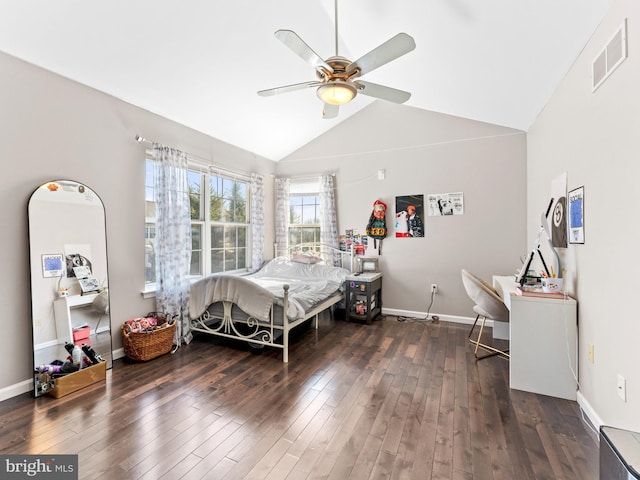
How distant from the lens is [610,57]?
174cm

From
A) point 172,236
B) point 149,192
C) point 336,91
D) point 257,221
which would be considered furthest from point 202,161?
point 336,91

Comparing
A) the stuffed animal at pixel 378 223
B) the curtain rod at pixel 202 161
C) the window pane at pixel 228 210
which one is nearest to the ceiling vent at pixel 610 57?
the stuffed animal at pixel 378 223

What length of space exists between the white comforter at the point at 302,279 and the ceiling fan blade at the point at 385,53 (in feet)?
7.15

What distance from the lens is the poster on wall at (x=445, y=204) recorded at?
4102 mm

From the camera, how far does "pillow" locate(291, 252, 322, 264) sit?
468 centimetres

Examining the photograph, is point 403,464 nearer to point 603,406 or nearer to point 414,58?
point 603,406

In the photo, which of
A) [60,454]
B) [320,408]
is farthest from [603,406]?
[60,454]

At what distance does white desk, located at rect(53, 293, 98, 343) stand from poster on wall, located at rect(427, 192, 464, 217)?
416cm

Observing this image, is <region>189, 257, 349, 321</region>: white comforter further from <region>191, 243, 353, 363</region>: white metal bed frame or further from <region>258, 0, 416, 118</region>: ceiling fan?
<region>258, 0, 416, 118</region>: ceiling fan

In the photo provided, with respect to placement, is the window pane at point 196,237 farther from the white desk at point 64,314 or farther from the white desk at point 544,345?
the white desk at point 544,345

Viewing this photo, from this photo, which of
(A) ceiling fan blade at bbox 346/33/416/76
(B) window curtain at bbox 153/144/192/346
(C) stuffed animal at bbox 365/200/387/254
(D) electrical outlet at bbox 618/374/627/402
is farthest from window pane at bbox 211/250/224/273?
(D) electrical outlet at bbox 618/374/627/402

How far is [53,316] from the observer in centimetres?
249

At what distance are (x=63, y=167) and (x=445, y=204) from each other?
4.27 m

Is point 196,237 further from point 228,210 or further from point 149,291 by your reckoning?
point 149,291
